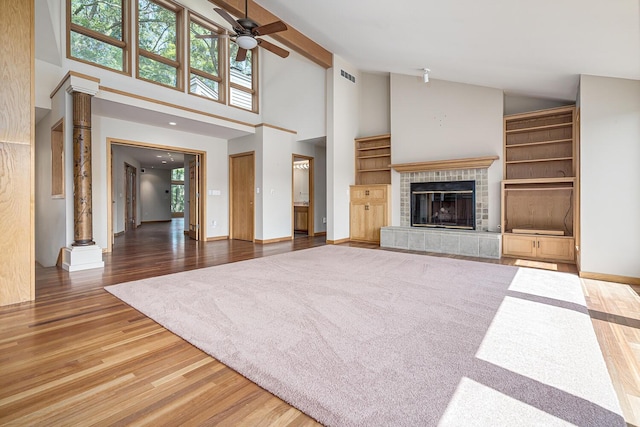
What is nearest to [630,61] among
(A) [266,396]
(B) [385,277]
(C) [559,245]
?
(C) [559,245]

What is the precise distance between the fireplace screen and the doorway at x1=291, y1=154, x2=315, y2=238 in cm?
275

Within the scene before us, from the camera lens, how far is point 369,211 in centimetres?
678

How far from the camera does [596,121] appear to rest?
11.7 ft

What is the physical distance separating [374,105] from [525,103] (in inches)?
116

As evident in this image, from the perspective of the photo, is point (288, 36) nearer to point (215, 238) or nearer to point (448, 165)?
point (448, 165)

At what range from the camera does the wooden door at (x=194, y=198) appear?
7.14 m

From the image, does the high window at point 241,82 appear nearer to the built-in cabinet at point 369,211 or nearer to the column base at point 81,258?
the built-in cabinet at point 369,211

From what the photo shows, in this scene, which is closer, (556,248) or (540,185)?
(556,248)

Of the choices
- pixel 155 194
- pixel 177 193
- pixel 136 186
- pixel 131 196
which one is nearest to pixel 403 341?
pixel 131 196

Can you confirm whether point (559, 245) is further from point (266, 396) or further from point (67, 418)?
point (67, 418)

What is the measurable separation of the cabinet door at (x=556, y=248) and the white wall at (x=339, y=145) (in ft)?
11.8

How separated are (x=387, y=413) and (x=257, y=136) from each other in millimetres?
6225

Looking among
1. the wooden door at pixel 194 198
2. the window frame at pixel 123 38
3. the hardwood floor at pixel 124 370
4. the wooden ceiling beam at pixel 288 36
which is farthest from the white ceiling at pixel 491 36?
the wooden door at pixel 194 198

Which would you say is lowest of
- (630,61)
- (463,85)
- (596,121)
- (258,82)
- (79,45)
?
(596,121)
